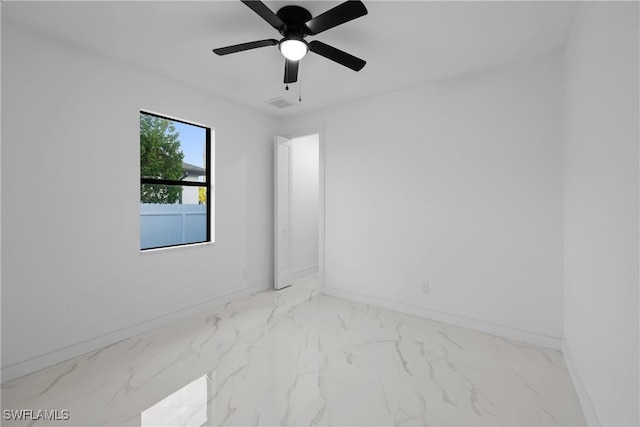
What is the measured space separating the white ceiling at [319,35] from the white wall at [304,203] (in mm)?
1896

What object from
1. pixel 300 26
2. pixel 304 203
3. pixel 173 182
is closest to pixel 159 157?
pixel 173 182

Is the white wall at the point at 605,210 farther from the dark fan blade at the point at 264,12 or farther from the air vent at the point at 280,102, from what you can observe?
the air vent at the point at 280,102

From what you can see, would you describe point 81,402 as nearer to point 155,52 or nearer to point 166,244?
point 166,244

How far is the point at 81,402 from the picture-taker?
1.91 metres

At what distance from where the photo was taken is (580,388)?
193 cm

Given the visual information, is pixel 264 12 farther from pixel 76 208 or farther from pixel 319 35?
pixel 76 208

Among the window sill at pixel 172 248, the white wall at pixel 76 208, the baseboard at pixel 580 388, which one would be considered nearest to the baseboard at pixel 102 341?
the white wall at pixel 76 208

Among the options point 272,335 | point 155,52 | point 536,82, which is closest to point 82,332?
point 272,335

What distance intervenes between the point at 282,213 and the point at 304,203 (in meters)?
0.81

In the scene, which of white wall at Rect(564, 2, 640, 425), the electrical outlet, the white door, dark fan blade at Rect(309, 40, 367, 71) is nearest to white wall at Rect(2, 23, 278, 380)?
the white door

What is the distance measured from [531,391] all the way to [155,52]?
387cm

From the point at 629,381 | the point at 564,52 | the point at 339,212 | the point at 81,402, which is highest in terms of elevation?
the point at 564,52

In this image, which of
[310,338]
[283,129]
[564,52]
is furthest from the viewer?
[283,129]

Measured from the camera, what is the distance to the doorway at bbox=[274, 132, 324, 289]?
4.33 meters
